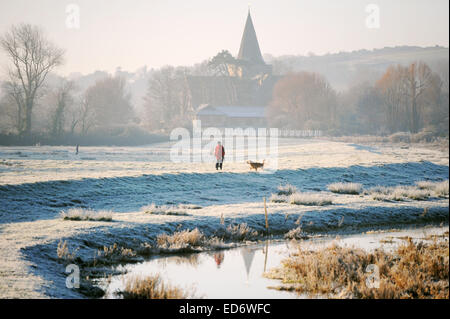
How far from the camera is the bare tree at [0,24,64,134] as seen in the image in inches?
2480

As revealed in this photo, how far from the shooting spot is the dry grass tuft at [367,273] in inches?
476

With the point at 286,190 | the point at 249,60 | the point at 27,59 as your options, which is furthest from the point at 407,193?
the point at 249,60

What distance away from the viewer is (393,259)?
15.1 meters

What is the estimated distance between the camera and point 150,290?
38.3 ft

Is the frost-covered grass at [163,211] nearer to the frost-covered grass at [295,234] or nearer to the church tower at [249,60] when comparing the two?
the frost-covered grass at [295,234]

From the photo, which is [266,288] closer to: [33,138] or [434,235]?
[434,235]

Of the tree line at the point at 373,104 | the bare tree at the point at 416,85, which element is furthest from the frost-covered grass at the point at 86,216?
the bare tree at the point at 416,85

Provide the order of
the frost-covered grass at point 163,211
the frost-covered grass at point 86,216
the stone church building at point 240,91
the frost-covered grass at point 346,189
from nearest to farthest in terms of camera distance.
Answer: the frost-covered grass at point 86,216
the frost-covered grass at point 163,211
the frost-covered grass at point 346,189
the stone church building at point 240,91

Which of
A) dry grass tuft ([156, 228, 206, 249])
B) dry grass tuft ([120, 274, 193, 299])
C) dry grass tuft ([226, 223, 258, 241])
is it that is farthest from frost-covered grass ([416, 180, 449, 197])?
dry grass tuft ([120, 274, 193, 299])

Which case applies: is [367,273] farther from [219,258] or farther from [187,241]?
[187,241]

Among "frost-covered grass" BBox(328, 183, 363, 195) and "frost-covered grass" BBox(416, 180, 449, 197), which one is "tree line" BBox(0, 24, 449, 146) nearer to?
"frost-covered grass" BBox(416, 180, 449, 197)

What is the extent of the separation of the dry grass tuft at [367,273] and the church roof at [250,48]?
11742 cm

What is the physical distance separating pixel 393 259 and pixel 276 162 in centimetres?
2912

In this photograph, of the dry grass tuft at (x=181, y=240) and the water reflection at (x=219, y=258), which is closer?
the water reflection at (x=219, y=258)
